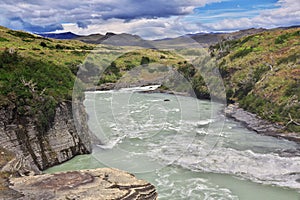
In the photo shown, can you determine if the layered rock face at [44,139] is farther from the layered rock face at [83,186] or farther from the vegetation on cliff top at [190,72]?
the layered rock face at [83,186]

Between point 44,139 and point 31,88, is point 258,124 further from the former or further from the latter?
point 31,88

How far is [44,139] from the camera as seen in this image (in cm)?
2077

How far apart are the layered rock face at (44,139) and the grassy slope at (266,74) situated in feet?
60.7

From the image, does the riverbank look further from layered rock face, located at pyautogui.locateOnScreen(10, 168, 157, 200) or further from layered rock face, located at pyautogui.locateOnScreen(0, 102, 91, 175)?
layered rock face, located at pyautogui.locateOnScreen(10, 168, 157, 200)

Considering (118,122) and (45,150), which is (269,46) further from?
(45,150)

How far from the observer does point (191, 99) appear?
4672 cm

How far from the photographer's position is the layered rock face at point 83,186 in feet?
34.9

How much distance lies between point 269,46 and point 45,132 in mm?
43711

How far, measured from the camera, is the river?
59.1 ft

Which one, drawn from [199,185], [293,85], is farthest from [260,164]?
[293,85]

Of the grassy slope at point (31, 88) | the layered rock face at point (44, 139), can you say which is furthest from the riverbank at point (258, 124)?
the grassy slope at point (31, 88)

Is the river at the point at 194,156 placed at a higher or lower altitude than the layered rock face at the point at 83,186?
lower

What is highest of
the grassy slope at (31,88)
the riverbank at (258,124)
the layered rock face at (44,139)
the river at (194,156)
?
the grassy slope at (31,88)

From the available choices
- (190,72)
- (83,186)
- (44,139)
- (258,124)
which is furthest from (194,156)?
(190,72)
